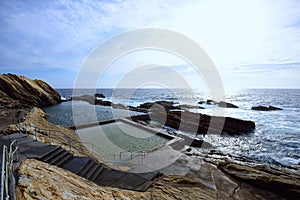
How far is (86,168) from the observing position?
712cm

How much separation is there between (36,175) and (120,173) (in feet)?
11.4

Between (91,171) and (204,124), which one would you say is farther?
(204,124)

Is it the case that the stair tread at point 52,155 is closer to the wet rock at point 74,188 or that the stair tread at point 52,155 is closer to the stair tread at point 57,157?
the stair tread at point 57,157

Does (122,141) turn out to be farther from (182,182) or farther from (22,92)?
(22,92)

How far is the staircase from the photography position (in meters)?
6.65

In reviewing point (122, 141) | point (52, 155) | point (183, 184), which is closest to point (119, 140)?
point (122, 141)

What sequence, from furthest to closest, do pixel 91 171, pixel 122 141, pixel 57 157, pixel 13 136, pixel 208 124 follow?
1. pixel 208 124
2. pixel 122 141
3. pixel 13 136
4. pixel 57 157
5. pixel 91 171

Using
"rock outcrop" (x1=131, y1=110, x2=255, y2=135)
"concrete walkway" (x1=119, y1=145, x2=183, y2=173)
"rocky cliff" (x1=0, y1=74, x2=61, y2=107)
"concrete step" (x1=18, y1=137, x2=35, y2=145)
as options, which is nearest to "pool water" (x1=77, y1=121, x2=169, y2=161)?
"concrete walkway" (x1=119, y1=145, x2=183, y2=173)

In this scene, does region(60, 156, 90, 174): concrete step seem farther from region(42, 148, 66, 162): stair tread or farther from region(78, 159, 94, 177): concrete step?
region(42, 148, 66, 162): stair tread

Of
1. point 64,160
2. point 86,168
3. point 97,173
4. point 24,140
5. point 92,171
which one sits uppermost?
point 24,140

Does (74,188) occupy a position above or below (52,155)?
below

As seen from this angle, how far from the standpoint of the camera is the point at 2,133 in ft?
30.8

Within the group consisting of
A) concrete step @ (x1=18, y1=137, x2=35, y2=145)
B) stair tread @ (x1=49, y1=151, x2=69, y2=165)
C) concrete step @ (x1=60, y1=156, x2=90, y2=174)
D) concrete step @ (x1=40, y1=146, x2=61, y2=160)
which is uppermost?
concrete step @ (x1=18, y1=137, x2=35, y2=145)

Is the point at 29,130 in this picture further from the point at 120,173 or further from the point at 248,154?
the point at 248,154
